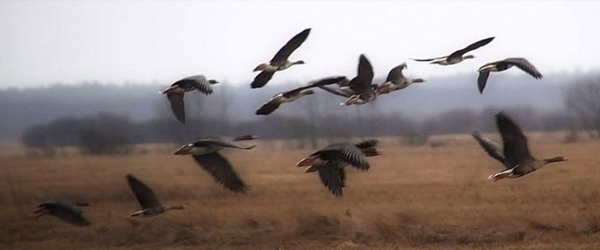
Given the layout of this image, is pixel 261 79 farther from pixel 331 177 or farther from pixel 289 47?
pixel 331 177

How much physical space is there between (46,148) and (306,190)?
4223 millimetres

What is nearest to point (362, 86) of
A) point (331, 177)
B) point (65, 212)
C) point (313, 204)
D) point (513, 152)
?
point (331, 177)

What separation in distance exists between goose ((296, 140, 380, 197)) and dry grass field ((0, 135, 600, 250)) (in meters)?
6.40

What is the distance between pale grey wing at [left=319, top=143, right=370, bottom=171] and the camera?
772cm

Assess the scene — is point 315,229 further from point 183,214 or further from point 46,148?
point 46,148

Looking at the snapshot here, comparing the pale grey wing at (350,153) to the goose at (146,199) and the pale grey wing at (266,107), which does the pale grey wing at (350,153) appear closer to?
the pale grey wing at (266,107)

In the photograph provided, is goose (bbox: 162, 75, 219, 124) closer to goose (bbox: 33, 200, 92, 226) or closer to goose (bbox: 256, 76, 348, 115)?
goose (bbox: 256, 76, 348, 115)

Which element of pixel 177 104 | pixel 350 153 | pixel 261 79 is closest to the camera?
pixel 350 153

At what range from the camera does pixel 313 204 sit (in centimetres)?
1634

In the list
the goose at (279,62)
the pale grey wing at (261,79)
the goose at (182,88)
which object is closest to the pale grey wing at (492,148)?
the goose at (279,62)

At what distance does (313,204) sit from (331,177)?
797 cm

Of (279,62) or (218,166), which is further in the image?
(218,166)

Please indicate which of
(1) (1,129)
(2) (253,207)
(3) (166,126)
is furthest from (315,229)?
(1) (1,129)

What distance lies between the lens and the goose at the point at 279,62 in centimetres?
850
